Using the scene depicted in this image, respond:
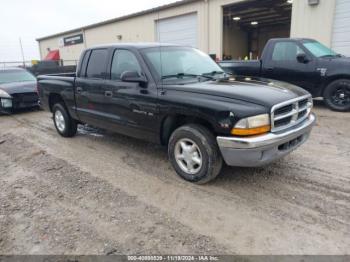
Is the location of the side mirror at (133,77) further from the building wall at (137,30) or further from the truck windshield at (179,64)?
the building wall at (137,30)

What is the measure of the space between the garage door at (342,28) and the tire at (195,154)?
9.69m

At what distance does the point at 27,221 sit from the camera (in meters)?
3.16

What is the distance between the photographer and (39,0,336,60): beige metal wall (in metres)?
11.0

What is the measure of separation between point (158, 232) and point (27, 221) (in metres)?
1.46

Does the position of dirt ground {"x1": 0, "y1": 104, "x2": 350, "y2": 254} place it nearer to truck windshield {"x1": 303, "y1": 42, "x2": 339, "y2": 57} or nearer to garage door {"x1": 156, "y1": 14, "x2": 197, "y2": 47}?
truck windshield {"x1": 303, "y1": 42, "x2": 339, "y2": 57}

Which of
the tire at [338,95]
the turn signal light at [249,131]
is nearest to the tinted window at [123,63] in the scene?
the turn signal light at [249,131]

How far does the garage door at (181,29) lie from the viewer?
619 inches

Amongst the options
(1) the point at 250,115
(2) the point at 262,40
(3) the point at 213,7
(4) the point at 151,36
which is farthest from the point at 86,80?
(2) the point at 262,40

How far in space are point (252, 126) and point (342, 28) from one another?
385 inches

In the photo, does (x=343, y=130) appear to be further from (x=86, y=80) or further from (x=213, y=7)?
(x=213, y=7)

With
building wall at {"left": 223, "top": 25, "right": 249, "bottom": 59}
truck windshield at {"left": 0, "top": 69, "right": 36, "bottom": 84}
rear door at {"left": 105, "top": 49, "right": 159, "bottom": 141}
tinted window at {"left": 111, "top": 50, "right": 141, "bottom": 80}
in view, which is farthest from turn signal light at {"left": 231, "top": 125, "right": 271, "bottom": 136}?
building wall at {"left": 223, "top": 25, "right": 249, "bottom": 59}

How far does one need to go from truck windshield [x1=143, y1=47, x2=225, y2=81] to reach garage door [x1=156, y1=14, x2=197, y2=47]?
11094mm

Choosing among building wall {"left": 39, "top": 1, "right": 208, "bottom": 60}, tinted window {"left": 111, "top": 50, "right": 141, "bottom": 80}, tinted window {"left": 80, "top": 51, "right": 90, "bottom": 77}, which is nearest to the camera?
tinted window {"left": 111, "top": 50, "right": 141, "bottom": 80}

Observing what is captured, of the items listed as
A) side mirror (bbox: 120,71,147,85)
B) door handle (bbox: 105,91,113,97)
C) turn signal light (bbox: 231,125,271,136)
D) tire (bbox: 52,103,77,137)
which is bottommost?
tire (bbox: 52,103,77,137)
